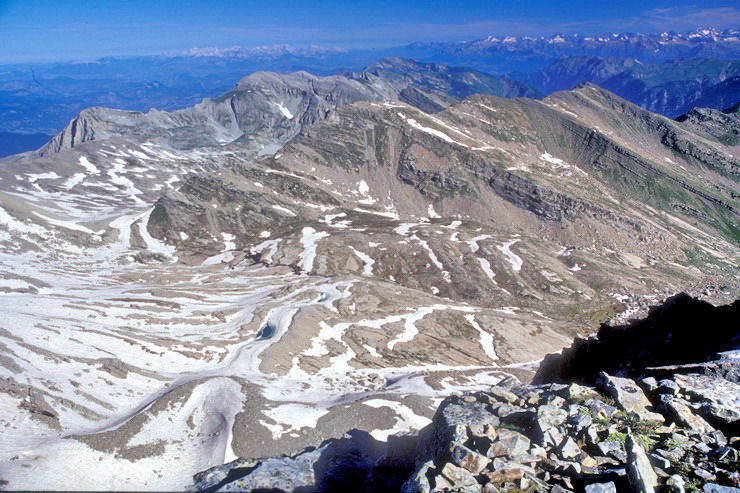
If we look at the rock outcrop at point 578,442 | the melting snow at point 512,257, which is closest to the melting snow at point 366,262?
the melting snow at point 512,257

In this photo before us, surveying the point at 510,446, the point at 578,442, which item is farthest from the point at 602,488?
the point at 510,446

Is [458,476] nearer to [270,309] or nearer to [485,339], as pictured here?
[270,309]

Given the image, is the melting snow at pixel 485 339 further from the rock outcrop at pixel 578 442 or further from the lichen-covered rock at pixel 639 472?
the lichen-covered rock at pixel 639 472

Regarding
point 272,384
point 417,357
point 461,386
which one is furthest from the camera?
point 417,357

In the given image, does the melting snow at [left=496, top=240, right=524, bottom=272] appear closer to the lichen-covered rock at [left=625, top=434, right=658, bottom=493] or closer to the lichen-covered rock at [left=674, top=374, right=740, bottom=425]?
the lichen-covered rock at [left=674, top=374, right=740, bottom=425]

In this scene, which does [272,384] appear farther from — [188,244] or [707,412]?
[188,244]

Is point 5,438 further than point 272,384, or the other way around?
point 272,384

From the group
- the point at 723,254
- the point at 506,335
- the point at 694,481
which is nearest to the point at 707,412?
the point at 694,481

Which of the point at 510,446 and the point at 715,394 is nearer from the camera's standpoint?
the point at 510,446

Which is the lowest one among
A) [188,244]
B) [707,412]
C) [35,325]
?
[188,244]
